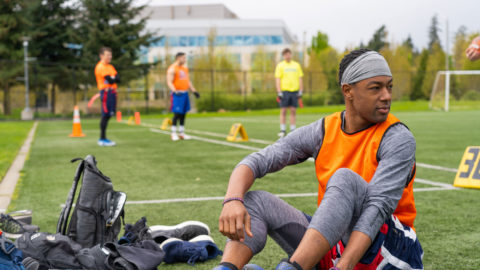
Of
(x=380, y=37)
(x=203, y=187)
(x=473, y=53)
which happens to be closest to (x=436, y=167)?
(x=473, y=53)

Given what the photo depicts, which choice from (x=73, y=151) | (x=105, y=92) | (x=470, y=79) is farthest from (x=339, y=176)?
(x=470, y=79)

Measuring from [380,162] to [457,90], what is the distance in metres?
37.2

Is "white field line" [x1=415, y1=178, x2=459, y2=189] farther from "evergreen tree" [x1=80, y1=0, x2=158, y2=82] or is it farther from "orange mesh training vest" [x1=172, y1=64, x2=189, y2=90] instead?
"evergreen tree" [x1=80, y1=0, x2=158, y2=82]

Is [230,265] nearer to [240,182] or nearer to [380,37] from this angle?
[240,182]

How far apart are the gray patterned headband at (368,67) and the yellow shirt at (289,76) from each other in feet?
35.7

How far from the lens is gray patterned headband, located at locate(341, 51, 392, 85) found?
2.37 metres

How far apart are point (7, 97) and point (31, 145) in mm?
29276

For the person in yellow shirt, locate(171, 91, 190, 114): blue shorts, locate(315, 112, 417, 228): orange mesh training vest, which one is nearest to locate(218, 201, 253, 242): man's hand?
locate(315, 112, 417, 228): orange mesh training vest

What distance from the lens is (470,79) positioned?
124 ft

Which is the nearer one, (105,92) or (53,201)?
(53,201)


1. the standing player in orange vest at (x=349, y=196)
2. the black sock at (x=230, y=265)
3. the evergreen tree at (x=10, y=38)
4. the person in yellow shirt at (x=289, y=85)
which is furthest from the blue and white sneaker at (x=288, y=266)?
the evergreen tree at (x=10, y=38)

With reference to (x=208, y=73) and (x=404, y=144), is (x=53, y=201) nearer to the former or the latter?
(x=404, y=144)

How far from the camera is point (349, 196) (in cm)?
217

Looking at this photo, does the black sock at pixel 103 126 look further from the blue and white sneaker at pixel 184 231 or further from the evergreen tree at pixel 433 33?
the evergreen tree at pixel 433 33
